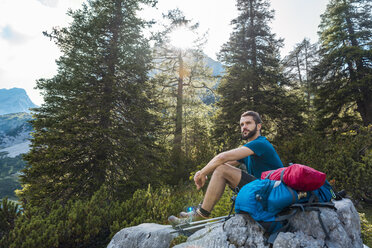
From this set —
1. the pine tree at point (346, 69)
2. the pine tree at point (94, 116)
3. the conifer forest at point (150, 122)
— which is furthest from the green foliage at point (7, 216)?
the pine tree at point (346, 69)

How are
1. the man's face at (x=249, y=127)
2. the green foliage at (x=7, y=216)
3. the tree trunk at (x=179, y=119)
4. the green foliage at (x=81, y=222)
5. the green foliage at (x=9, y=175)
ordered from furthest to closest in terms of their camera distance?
the green foliage at (x=9, y=175) < the tree trunk at (x=179, y=119) < the green foliage at (x=7, y=216) < the green foliage at (x=81, y=222) < the man's face at (x=249, y=127)

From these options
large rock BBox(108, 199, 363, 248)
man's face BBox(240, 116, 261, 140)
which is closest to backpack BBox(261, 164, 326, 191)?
large rock BBox(108, 199, 363, 248)

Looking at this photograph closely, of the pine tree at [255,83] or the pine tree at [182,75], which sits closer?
the pine tree at [255,83]

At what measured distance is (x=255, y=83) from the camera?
40.9 feet

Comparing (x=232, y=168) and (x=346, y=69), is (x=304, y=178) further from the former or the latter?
(x=346, y=69)

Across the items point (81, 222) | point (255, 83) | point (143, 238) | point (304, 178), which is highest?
point (255, 83)

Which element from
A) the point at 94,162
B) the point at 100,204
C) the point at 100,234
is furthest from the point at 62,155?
the point at 100,234

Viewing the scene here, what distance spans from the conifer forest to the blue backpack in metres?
3.10

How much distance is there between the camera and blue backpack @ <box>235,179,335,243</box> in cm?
196

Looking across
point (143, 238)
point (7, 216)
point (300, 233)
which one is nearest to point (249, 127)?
point (300, 233)

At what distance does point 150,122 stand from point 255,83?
24.8ft

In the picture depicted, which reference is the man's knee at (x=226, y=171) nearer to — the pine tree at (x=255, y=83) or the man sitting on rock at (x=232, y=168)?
the man sitting on rock at (x=232, y=168)

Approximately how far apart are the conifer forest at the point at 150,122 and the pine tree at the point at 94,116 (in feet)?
0.16

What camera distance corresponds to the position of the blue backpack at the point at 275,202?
1.96 meters
